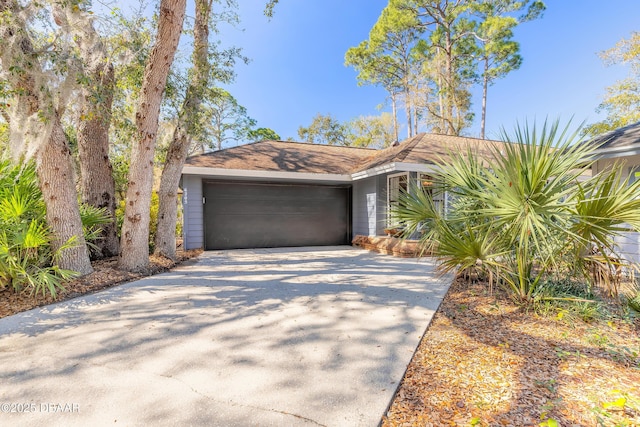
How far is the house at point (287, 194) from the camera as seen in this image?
8344 millimetres

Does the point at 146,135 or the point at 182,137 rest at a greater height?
the point at 182,137

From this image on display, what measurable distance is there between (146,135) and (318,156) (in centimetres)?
635

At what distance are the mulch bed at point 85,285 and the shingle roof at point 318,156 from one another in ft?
10.9

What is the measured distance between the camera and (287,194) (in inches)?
372

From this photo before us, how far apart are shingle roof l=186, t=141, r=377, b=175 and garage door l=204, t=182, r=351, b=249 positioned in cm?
70

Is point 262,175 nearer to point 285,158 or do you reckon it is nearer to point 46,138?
point 285,158

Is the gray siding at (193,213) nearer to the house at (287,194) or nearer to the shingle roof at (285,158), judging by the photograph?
the house at (287,194)

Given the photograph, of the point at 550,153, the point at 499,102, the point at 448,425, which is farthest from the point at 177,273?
the point at 499,102

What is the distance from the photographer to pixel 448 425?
1572 mm

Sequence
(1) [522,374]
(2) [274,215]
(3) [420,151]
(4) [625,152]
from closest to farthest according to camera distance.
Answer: (1) [522,374], (4) [625,152], (3) [420,151], (2) [274,215]

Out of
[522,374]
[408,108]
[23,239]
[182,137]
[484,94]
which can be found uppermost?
[484,94]

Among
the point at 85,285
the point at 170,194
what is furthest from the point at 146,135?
the point at 85,285

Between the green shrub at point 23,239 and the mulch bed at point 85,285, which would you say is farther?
the green shrub at point 23,239

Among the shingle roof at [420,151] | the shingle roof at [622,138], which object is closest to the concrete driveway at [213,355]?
the shingle roof at [622,138]
